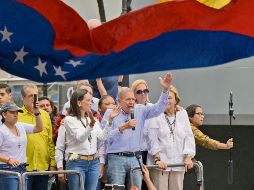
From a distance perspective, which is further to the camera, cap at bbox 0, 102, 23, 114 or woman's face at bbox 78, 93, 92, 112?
woman's face at bbox 78, 93, 92, 112

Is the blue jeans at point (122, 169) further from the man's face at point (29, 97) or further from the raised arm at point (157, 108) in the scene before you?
the man's face at point (29, 97)

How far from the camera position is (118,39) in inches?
277

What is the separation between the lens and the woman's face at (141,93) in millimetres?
12844

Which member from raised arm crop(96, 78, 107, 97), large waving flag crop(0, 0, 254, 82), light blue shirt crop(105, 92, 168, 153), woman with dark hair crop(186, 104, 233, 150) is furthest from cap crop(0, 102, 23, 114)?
large waving flag crop(0, 0, 254, 82)

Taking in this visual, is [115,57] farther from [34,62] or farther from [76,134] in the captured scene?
[76,134]

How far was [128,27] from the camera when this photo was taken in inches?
276

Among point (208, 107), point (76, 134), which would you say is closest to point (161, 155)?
point (76, 134)

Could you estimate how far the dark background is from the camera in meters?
16.3

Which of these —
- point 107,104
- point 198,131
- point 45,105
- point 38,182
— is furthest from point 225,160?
point 38,182

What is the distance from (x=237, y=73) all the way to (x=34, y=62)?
9545 millimetres

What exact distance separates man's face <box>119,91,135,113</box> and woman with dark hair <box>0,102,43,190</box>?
3.92ft

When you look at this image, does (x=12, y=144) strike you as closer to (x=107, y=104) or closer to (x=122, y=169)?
(x=122, y=169)

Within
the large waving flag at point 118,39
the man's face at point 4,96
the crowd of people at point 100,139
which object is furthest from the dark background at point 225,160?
the large waving flag at point 118,39

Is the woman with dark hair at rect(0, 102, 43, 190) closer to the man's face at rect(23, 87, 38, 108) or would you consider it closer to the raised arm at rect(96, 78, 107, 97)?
the man's face at rect(23, 87, 38, 108)
